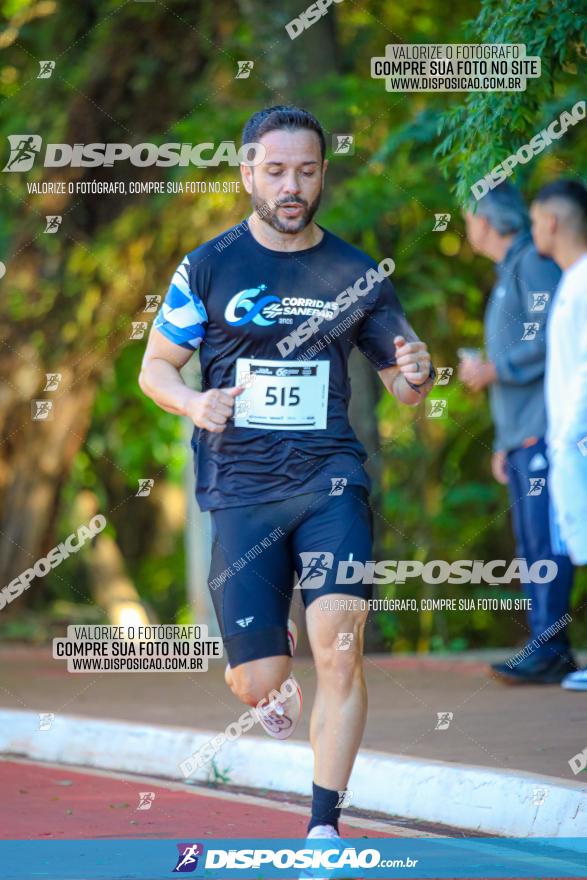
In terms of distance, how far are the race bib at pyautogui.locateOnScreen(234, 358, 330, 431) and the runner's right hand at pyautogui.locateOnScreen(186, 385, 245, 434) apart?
11 centimetres

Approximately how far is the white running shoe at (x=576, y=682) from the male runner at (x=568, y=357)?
1970mm

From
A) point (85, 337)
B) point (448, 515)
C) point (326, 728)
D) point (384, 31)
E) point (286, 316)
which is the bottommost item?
point (326, 728)

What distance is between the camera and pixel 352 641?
4949 mm

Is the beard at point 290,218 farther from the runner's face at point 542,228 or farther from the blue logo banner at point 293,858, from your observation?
the runner's face at point 542,228

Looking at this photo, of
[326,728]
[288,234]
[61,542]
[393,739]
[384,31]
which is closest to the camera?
[326,728]

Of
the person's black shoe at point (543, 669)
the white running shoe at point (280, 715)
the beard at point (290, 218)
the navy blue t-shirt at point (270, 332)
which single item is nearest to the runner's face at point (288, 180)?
the beard at point (290, 218)

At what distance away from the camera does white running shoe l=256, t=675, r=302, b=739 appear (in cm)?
535

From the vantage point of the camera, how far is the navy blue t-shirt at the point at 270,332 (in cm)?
520

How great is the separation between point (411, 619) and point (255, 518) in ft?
27.8

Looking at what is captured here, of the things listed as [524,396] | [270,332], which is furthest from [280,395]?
[524,396]

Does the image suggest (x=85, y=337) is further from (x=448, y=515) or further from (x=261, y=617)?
(x=261, y=617)

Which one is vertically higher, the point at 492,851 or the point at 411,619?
the point at 411,619

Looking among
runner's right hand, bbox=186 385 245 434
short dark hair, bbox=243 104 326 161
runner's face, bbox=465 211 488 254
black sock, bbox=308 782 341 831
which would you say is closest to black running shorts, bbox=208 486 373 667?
runner's right hand, bbox=186 385 245 434

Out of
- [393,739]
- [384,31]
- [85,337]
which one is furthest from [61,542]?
[393,739]
